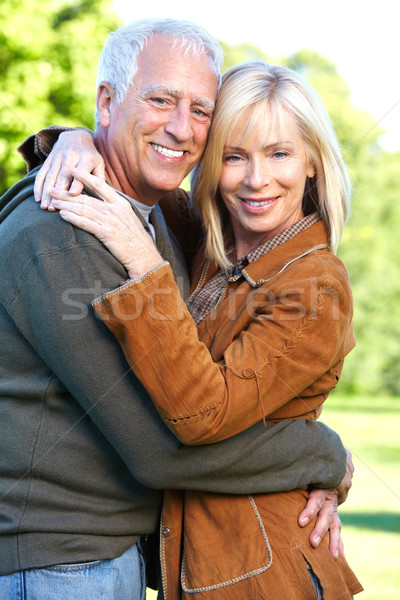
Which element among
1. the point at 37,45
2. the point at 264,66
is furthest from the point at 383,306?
the point at 264,66

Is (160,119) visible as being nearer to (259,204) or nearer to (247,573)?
(259,204)

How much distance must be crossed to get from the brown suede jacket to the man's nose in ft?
1.76

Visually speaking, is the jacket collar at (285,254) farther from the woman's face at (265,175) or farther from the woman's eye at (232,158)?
the woman's eye at (232,158)

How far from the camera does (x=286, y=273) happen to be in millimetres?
2146

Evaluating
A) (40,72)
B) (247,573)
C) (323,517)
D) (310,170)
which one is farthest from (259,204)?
(40,72)

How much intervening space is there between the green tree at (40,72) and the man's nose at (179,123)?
7738mm

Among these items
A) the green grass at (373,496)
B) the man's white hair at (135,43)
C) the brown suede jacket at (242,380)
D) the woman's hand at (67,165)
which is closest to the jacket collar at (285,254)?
the brown suede jacket at (242,380)

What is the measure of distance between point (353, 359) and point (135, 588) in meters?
17.5

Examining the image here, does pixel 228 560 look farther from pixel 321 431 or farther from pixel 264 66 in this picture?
pixel 264 66

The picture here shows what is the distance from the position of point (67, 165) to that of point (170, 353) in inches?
27.4

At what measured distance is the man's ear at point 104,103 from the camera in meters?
2.38

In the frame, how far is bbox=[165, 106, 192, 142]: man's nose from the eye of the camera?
232 cm

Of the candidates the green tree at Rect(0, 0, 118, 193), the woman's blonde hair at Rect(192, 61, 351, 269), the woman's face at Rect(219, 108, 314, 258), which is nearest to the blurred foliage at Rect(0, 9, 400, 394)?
the green tree at Rect(0, 0, 118, 193)

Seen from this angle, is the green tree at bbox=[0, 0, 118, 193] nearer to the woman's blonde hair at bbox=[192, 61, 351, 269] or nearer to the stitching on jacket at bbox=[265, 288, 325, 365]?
the woman's blonde hair at bbox=[192, 61, 351, 269]
